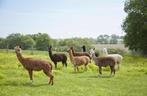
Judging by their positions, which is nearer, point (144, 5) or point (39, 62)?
point (39, 62)

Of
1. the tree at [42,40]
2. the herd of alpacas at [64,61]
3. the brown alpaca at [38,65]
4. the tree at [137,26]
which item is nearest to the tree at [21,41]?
the tree at [42,40]

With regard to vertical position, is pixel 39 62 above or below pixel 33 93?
above

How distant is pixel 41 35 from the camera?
336 feet

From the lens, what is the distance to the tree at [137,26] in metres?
59.0

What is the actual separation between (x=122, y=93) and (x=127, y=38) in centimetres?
4709

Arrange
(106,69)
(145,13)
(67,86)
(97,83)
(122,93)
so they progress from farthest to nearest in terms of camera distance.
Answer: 1. (145,13)
2. (106,69)
3. (97,83)
4. (67,86)
5. (122,93)

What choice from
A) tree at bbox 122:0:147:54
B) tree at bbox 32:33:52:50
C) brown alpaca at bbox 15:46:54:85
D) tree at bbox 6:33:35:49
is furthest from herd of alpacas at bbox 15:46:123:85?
tree at bbox 32:33:52:50

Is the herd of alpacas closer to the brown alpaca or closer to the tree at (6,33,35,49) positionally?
the brown alpaca

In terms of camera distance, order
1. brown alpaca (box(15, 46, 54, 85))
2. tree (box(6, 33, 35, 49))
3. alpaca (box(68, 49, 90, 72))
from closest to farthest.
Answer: brown alpaca (box(15, 46, 54, 85))
alpaca (box(68, 49, 90, 72))
tree (box(6, 33, 35, 49))

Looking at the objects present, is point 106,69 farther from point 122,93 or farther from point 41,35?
point 41,35

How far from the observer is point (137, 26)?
59281 millimetres

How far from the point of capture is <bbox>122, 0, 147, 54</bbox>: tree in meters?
59.0

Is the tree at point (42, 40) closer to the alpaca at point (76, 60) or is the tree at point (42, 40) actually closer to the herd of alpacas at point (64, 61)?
the herd of alpacas at point (64, 61)

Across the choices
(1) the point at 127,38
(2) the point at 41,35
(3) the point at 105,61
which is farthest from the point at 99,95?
(2) the point at 41,35
